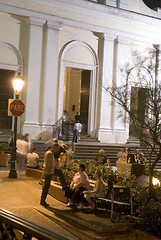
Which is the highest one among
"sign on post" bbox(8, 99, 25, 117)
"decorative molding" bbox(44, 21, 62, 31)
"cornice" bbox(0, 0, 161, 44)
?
"cornice" bbox(0, 0, 161, 44)

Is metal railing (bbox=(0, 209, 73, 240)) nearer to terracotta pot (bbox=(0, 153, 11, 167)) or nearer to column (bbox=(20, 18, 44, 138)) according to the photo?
terracotta pot (bbox=(0, 153, 11, 167))

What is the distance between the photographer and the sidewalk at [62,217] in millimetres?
7062

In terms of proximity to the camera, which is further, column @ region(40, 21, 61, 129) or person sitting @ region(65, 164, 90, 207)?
column @ region(40, 21, 61, 129)

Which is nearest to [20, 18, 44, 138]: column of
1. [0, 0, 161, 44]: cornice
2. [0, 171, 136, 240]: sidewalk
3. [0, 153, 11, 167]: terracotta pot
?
[0, 0, 161, 44]: cornice

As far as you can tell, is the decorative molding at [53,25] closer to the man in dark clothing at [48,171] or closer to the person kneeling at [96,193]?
the man in dark clothing at [48,171]

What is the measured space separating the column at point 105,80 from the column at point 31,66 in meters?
4.65

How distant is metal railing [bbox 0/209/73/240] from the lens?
7.60 feet

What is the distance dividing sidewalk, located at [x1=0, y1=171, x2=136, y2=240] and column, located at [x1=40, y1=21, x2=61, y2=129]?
11326 millimetres

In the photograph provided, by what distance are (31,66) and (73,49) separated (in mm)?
3458

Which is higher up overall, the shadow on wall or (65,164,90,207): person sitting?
the shadow on wall

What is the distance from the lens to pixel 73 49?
23.6m

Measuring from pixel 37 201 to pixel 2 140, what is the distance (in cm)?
1028

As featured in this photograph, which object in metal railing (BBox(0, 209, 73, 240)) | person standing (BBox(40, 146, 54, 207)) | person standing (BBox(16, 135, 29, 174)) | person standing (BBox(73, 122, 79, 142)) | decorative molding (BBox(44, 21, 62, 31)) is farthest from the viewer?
decorative molding (BBox(44, 21, 62, 31))

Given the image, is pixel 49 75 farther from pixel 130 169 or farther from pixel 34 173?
pixel 130 169
